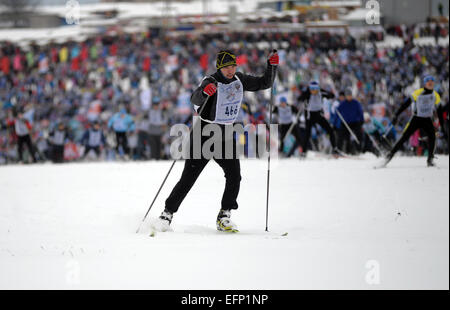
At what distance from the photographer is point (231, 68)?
5.24m

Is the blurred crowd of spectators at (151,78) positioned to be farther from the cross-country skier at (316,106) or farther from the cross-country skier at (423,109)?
the cross-country skier at (423,109)

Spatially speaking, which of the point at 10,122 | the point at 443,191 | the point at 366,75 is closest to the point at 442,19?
the point at 366,75

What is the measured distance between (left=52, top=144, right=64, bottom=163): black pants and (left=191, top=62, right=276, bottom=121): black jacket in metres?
10.9

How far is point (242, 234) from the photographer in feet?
17.1

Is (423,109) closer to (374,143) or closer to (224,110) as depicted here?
(374,143)

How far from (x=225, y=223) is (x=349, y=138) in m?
8.70

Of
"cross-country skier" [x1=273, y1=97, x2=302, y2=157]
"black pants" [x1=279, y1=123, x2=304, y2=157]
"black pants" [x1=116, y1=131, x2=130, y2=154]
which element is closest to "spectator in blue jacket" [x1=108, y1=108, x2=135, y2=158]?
"black pants" [x1=116, y1=131, x2=130, y2=154]

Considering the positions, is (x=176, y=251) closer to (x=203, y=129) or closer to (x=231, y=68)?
(x=203, y=129)

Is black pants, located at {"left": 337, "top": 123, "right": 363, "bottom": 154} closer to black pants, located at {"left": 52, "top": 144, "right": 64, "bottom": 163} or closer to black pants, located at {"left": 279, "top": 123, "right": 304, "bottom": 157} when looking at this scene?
black pants, located at {"left": 279, "top": 123, "right": 304, "bottom": 157}

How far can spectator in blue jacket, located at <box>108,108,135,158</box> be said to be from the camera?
14499 mm

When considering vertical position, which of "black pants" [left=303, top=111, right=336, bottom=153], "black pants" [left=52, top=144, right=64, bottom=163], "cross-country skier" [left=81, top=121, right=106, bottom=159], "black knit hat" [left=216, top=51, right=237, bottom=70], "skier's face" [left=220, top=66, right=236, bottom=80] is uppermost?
"black knit hat" [left=216, top=51, right=237, bottom=70]

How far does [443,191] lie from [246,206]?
8.20 feet

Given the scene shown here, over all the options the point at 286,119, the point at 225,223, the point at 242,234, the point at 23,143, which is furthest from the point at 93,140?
the point at 242,234

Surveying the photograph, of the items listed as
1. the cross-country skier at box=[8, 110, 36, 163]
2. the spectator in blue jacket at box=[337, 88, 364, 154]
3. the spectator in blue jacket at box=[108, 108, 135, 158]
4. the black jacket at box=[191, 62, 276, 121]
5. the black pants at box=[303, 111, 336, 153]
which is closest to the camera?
the black jacket at box=[191, 62, 276, 121]
